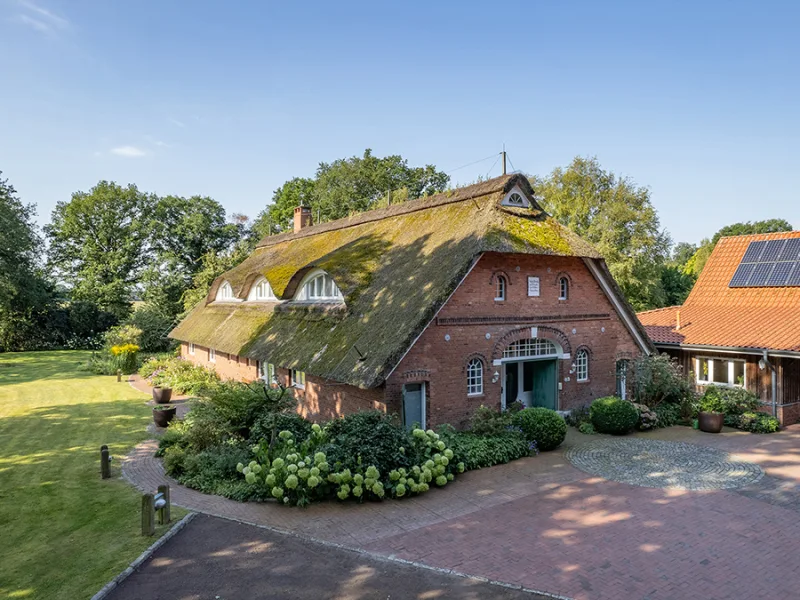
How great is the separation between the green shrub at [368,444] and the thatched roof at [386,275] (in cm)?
102

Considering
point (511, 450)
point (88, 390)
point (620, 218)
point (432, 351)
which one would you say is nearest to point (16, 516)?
point (432, 351)

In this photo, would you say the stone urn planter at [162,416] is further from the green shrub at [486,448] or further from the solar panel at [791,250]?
the solar panel at [791,250]

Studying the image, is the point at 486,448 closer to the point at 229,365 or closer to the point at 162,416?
the point at 162,416

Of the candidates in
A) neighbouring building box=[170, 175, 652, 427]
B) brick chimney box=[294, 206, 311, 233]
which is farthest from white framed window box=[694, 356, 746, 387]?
brick chimney box=[294, 206, 311, 233]

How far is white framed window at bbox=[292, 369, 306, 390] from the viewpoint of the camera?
17.2 m

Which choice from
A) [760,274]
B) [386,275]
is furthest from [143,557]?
[760,274]

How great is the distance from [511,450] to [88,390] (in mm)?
20930

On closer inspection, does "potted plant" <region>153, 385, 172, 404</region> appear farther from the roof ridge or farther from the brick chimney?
the brick chimney

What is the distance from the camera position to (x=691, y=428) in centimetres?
1716

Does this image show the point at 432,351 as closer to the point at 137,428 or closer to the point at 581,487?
the point at 581,487

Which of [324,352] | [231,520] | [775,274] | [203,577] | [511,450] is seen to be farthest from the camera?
[775,274]

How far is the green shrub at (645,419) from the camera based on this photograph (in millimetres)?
16641

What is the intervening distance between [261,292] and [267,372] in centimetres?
448

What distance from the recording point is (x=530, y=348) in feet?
54.3
